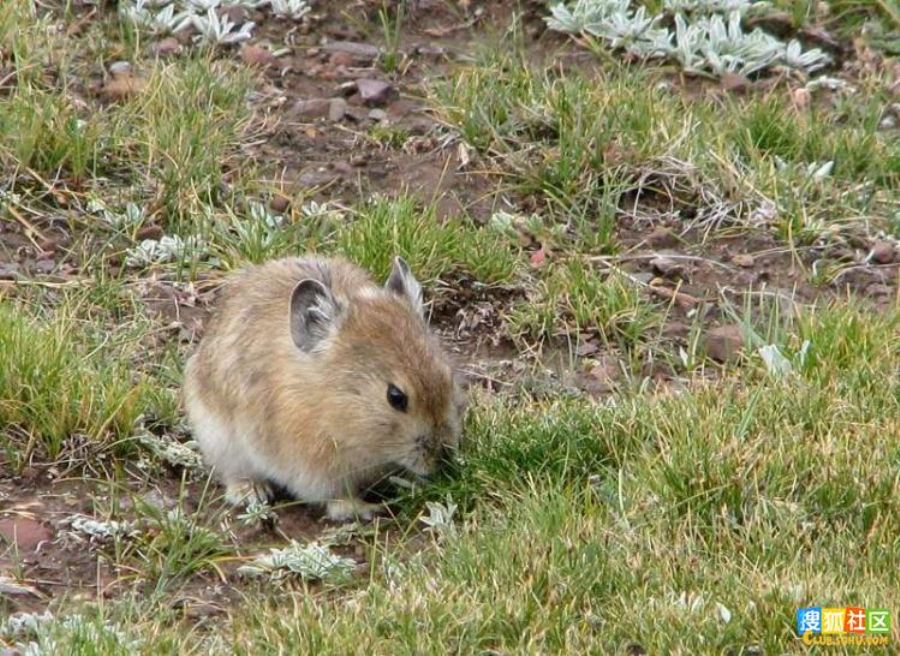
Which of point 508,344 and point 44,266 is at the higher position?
point 44,266

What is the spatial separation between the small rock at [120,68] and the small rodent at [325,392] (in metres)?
2.93

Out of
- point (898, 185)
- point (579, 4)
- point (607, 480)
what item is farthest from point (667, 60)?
point (607, 480)

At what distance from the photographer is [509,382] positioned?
8055 millimetres

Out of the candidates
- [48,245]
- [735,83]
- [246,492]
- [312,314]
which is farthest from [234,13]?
[246,492]

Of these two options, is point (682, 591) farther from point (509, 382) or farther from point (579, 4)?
point (579, 4)

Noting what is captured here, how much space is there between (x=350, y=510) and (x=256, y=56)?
13.5 ft

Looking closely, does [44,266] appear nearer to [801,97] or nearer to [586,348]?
[586,348]

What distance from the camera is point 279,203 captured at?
30.3ft

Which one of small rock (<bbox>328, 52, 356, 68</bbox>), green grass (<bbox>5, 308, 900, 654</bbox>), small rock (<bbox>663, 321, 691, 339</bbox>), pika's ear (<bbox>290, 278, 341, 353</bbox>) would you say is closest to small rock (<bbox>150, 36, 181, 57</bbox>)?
small rock (<bbox>328, 52, 356, 68</bbox>)

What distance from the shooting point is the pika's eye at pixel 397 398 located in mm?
6945

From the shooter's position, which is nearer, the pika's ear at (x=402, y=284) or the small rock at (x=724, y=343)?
the pika's ear at (x=402, y=284)

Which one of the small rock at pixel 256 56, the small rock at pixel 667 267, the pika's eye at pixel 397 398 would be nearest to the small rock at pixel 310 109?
the small rock at pixel 256 56
